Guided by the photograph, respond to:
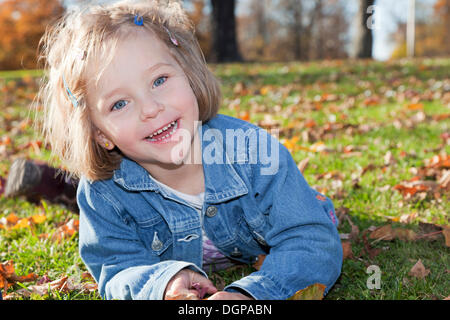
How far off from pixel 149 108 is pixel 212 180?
46cm

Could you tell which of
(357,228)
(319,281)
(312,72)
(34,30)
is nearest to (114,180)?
(319,281)

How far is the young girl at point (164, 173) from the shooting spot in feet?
5.97

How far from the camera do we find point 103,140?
208 centimetres

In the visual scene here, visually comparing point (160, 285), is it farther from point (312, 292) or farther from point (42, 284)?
point (42, 284)

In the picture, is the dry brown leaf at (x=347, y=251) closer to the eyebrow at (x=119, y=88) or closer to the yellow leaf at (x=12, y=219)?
the eyebrow at (x=119, y=88)

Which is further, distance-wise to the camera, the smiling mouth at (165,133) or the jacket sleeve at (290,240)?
the smiling mouth at (165,133)

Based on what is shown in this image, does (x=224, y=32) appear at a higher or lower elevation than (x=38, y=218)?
higher

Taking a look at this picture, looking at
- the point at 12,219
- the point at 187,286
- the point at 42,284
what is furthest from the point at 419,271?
the point at 12,219

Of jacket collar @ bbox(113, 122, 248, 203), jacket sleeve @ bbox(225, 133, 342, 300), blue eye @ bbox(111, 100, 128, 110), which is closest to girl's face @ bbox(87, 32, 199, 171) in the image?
blue eye @ bbox(111, 100, 128, 110)

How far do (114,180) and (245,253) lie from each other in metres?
0.73

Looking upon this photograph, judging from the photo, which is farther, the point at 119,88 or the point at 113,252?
the point at 113,252

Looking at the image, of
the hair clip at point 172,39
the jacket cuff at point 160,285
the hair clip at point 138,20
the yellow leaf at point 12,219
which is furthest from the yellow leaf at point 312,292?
the yellow leaf at point 12,219

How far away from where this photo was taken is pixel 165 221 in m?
2.12

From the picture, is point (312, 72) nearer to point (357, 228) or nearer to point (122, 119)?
point (357, 228)
